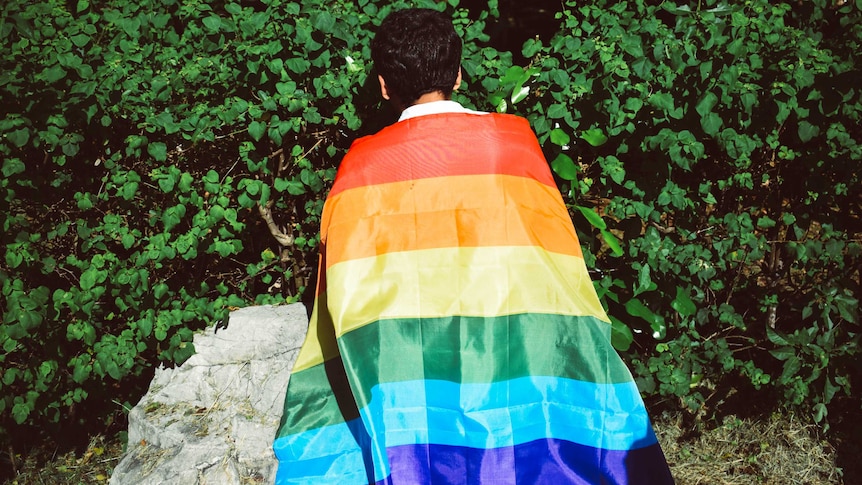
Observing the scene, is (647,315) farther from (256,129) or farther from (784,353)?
(256,129)

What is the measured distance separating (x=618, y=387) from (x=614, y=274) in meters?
1.06

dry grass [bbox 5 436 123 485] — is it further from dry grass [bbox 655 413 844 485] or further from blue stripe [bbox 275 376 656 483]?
dry grass [bbox 655 413 844 485]

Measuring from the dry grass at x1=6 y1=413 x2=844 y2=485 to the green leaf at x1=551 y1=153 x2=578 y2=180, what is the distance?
152cm

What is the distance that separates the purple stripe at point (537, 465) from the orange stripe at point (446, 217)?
25.8 inches

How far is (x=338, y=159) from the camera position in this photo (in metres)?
3.41

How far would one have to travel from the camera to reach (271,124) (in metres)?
3.01

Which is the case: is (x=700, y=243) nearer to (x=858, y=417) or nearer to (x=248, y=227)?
(x=858, y=417)

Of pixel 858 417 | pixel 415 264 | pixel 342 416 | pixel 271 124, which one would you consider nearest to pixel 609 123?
pixel 415 264

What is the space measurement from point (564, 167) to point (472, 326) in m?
1.01

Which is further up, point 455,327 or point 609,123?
point 609,123

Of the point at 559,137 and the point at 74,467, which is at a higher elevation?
the point at 559,137

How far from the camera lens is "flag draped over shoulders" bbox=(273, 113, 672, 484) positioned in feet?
7.93

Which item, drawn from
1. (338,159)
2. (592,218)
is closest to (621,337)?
(592,218)

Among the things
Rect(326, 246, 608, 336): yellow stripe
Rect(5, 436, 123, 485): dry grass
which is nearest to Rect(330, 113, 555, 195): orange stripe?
Rect(326, 246, 608, 336): yellow stripe
